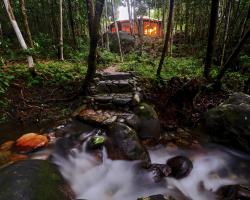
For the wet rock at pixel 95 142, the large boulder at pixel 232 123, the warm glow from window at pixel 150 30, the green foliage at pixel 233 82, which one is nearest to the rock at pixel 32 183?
the wet rock at pixel 95 142

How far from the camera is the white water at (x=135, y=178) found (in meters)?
3.75

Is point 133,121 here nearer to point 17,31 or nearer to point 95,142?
point 95,142

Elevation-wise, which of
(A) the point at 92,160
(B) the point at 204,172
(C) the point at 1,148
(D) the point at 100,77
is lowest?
(B) the point at 204,172

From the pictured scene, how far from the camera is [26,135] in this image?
14.5 feet

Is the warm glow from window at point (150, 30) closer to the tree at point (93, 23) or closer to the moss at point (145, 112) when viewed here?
the tree at point (93, 23)

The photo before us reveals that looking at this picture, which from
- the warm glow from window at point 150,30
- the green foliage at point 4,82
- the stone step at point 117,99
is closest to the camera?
the green foliage at point 4,82

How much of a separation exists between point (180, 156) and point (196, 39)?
1269cm

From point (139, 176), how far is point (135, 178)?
0.10 m

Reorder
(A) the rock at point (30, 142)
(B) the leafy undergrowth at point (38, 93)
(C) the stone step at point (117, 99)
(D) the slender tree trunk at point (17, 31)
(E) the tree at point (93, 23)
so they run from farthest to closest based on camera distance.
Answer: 1. (D) the slender tree trunk at point (17, 31)
2. (C) the stone step at point (117, 99)
3. (B) the leafy undergrowth at point (38, 93)
4. (E) the tree at point (93, 23)
5. (A) the rock at point (30, 142)

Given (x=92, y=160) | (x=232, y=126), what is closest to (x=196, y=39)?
(x=232, y=126)

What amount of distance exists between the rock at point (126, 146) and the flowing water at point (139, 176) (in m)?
0.15

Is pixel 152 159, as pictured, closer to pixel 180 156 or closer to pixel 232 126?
pixel 180 156

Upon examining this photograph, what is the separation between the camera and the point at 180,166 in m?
4.20

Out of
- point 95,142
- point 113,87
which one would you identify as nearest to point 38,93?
point 113,87
